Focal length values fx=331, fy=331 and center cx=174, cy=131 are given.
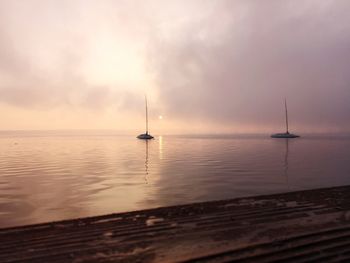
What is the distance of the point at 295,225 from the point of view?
11.1m

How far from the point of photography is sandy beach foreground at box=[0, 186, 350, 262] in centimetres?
847

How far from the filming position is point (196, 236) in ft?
33.5

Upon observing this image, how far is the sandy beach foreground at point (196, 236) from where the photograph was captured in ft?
27.8

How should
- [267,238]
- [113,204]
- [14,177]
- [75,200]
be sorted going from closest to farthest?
[267,238]
[113,204]
[75,200]
[14,177]

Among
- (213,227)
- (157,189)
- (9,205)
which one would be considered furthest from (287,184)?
(9,205)

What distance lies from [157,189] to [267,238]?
715 inches

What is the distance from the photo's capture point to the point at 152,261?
26.9 feet

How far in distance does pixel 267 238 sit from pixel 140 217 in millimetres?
5823

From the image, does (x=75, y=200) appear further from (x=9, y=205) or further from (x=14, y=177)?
(x=14, y=177)

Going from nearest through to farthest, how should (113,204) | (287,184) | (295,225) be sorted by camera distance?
(295,225), (113,204), (287,184)

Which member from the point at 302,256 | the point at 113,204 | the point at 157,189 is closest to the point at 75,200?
the point at 113,204

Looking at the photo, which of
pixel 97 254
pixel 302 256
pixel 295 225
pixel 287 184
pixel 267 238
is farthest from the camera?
pixel 287 184

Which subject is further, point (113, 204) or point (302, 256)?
point (113, 204)

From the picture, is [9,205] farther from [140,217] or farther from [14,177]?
[14,177]
